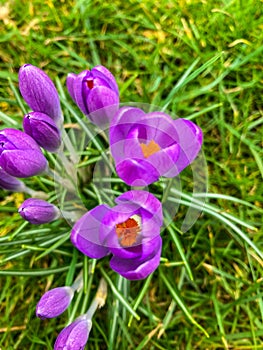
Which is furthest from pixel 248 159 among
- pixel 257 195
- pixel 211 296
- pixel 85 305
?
pixel 85 305

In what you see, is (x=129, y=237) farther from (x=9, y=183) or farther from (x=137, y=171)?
(x=9, y=183)

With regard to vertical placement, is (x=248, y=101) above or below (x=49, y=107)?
below

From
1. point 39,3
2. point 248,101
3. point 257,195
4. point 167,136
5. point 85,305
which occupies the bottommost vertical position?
point 85,305

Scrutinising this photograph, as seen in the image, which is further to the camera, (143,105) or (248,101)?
(248,101)

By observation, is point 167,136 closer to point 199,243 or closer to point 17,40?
point 199,243

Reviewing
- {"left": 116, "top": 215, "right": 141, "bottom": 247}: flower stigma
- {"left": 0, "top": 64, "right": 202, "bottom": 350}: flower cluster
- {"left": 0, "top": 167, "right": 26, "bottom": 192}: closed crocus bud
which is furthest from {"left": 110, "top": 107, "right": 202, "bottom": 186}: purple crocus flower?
{"left": 0, "top": 167, "right": 26, "bottom": 192}: closed crocus bud

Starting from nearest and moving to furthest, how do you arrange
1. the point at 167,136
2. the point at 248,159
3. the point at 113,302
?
1. the point at 167,136
2. the point at 113,302
3. the point at 248,159

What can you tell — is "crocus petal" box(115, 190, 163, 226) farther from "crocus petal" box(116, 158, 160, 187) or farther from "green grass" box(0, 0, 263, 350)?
"green grass" box(0, 0, 263, 350)
